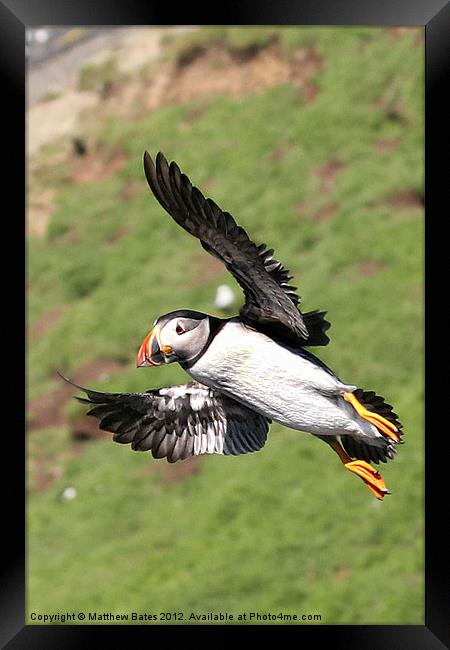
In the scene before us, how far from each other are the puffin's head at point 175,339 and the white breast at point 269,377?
6 centimetres

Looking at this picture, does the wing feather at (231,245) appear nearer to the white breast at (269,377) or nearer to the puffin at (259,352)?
the puffin at (259,352)

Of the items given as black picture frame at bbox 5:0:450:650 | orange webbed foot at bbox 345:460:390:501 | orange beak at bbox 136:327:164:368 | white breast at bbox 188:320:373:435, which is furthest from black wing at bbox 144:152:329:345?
black picture frame at bbox 5:0:450:650

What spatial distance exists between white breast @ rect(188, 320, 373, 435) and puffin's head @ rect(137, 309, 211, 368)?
0.06 metres

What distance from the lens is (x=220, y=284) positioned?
1076 centimetres

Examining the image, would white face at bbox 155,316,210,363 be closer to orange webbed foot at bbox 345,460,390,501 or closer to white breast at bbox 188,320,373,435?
white breast at bbox 188,320,373,435

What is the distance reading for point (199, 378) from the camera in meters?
4.10

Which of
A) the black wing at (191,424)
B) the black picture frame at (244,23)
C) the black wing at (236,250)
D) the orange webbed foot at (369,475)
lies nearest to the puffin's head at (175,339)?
the black wing at (236,250)

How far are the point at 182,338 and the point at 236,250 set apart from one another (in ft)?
1.51

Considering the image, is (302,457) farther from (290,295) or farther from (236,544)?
(290,295)

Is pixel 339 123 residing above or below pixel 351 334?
above

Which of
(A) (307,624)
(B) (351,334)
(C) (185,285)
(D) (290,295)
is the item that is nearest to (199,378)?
(D) (290,295)

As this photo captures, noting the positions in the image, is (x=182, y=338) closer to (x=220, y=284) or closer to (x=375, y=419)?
(x=375, y=419)
